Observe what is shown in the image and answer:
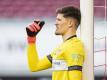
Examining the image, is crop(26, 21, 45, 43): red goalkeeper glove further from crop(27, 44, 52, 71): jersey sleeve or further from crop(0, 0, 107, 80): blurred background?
crop(0, 0, 107, 80): blurred background

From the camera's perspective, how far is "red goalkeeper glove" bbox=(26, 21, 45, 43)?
6.19ft

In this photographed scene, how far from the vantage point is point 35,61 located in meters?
1.96

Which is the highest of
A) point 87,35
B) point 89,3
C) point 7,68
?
point 89,3

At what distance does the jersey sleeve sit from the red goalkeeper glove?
32 mm

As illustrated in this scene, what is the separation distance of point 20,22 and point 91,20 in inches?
74.2

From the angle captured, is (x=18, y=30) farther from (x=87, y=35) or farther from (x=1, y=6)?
(x=87, y=35)

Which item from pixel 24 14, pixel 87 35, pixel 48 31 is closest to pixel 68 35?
pixel 87 35

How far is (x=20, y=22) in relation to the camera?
3799 mm

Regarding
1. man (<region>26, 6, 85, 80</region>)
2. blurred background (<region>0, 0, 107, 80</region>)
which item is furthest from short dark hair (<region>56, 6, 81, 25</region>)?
blurred background (<region>0, 0, 107, 80</region>)

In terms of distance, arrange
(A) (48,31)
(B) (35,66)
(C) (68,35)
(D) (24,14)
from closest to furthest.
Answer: (C) (68,35), (B) (35,66), (A) (48,31), (D) (24,14)

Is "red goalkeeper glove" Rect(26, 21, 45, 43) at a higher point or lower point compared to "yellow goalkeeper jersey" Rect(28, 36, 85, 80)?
higher

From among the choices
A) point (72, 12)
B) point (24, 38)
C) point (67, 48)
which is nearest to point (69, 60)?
point (67, 48)

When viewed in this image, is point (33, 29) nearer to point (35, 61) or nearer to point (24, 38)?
point (35, 61)

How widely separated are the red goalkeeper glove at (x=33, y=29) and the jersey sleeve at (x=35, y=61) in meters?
0.03
